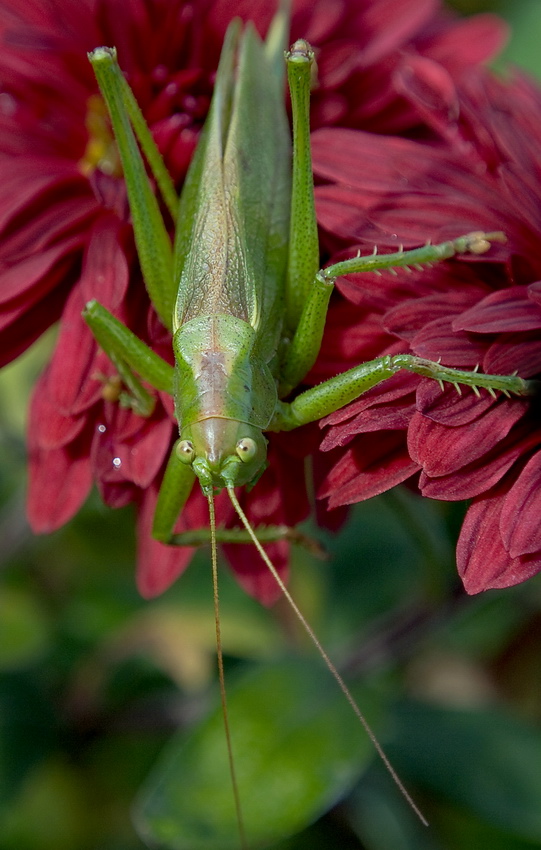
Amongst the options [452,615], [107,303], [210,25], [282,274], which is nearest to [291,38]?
[210,25]

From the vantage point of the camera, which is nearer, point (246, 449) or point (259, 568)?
point (246, 449)

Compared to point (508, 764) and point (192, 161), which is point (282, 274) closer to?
point (192, 161)

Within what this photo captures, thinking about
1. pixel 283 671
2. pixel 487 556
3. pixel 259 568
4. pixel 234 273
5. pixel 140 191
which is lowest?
pixel 283 671

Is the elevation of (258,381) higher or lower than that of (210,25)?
lower

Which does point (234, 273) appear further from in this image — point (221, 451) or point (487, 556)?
point (487, 556)

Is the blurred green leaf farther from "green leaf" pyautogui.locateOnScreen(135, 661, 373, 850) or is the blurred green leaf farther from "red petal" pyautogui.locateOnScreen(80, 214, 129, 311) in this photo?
"red petal" pyautogui.locateOnScreen(80, 214, 129, 311)

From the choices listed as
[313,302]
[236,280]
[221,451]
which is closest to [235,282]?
[236,280]

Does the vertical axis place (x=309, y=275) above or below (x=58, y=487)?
above
